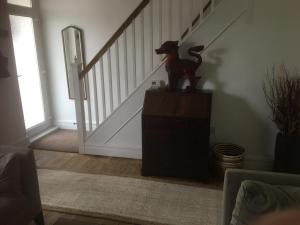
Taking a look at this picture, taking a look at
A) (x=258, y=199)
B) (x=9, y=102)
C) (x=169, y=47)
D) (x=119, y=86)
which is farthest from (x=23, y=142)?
(x=258, y=199)

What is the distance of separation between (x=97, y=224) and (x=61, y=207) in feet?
1.43

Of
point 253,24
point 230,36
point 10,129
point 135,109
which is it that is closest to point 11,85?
point 10,129

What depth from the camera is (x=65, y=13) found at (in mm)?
3988

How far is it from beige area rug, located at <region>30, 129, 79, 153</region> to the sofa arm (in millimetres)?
2590

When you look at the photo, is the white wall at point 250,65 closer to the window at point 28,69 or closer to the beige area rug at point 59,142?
the beige area rug at point 59,142

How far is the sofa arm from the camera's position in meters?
1.42

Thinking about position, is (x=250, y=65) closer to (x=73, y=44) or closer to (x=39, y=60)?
(x=73, y=44)

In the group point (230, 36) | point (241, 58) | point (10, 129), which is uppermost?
point (230, 36)

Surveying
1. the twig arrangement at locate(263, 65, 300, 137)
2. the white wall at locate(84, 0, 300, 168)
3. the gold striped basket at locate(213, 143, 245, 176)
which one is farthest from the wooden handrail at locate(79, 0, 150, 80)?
the gold striped basket at locate(213, 143, 245, 176)

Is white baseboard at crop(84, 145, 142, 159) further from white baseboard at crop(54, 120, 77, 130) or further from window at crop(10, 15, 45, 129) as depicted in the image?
window at crop(10, 15, 45, 129)

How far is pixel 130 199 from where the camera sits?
8.26 ft

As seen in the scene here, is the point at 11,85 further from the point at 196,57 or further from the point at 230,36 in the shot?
the point at 230,36

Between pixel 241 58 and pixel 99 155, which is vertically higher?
pixel 241 58

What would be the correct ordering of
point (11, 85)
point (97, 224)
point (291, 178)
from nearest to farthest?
point (291, 178) < point (97, 224) < point (11, 85)
